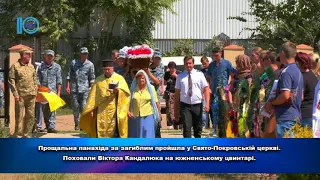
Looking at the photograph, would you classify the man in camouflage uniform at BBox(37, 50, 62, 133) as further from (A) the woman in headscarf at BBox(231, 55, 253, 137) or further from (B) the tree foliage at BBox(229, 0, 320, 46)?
(B) the tree foliage at BBox(229, 0, 320, 46)

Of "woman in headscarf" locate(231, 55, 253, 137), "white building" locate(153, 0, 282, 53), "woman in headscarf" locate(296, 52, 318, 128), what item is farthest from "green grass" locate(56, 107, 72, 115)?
"woman in headscarf" locate(296, 52, 318, 128)

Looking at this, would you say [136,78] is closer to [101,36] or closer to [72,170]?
[72,170]

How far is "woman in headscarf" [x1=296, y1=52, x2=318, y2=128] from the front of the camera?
8.70 metres

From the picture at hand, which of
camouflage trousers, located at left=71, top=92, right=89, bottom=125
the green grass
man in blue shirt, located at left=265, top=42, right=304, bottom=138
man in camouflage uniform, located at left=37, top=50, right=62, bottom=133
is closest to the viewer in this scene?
man in blue shirt, located at left=265, top=42, right=304, bottom=138

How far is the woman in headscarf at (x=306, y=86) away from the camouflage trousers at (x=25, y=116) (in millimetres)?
6324

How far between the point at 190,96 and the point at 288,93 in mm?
3448

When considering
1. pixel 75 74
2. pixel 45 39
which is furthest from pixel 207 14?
pixel 75 74

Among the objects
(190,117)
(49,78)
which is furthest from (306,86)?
(49,78)

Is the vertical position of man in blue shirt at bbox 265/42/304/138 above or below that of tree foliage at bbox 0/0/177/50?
below

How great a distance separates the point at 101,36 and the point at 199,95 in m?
19.3

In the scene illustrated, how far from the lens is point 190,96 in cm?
1158

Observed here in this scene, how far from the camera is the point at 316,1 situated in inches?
999

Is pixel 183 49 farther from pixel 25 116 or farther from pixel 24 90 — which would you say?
pixel 24 90

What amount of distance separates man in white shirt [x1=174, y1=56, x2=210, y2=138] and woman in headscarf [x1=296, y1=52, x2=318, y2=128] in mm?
3034
